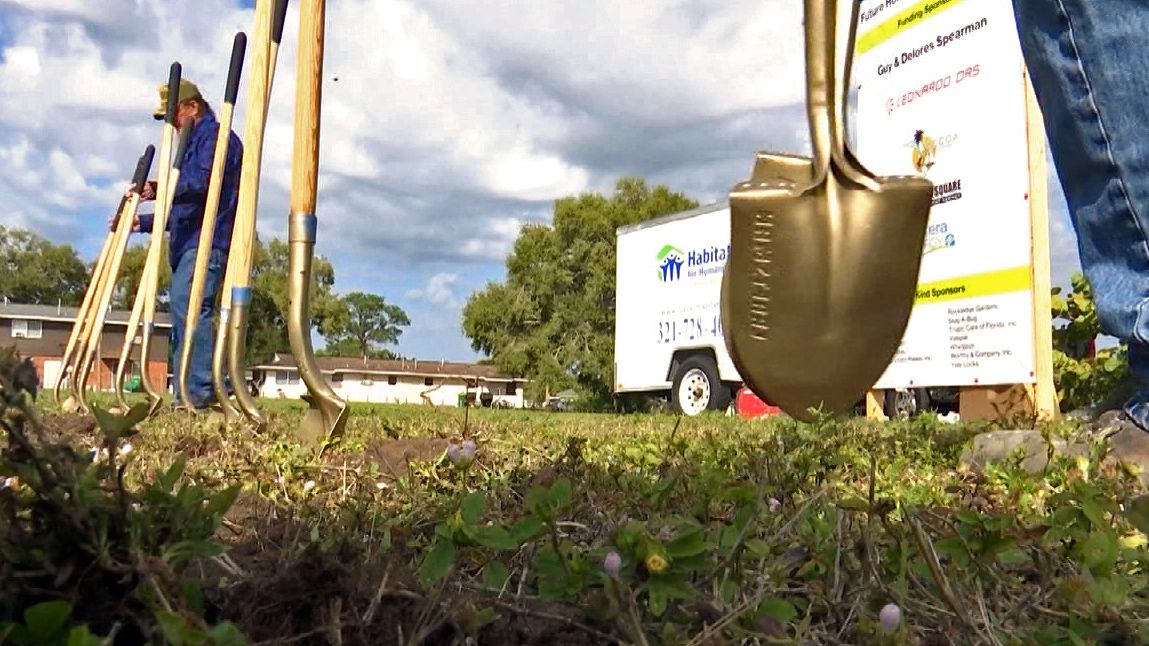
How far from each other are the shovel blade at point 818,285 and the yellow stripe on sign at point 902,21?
5402 millimetres

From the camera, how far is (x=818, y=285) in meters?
1.90

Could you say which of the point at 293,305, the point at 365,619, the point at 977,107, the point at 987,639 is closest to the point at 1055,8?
the point at 987,639

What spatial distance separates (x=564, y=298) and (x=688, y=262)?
2071cm

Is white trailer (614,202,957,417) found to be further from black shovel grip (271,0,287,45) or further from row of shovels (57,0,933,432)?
row of shovels (57,0,933,432)

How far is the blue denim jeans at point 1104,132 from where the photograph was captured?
72.7 inches

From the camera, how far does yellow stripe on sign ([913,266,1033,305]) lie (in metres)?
6.14

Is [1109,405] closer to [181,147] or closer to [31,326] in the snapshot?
[181,147]

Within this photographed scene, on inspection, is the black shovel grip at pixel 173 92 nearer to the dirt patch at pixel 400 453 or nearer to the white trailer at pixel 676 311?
the dirt patch at pixel 400 453

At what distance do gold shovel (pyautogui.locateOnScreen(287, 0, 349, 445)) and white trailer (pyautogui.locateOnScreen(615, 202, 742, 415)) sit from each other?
10.1 meters

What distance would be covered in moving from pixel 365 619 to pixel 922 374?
6.87 m

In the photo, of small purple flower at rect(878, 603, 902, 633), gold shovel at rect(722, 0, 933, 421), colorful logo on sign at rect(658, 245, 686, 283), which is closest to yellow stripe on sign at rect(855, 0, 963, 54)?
gold shovel at rect(722, 0, 933, 421)

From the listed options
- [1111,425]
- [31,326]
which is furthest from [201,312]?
[31,326]

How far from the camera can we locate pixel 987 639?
85 centimetres

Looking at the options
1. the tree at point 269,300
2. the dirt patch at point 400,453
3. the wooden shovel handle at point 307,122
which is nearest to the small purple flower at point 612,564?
the dirt patch at point 400,453
